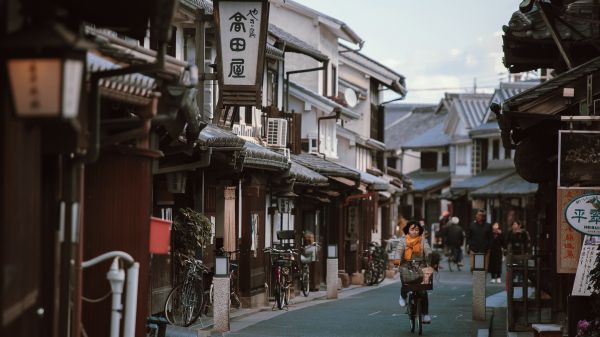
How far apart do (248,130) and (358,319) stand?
8311 mm

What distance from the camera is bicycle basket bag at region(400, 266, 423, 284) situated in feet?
70.1

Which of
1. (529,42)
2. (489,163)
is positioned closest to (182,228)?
(529,42)

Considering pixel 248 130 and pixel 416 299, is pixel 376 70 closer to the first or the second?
pixel 248 130

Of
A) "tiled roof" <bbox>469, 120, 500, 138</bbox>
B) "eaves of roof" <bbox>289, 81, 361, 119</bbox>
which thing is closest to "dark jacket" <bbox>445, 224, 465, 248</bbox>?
"eaves of roof" <bbox>289, 81, 361, 119</bbox>

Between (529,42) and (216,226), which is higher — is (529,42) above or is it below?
above

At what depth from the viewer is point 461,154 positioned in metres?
81.2

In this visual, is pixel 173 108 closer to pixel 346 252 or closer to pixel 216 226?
pixel 216 226

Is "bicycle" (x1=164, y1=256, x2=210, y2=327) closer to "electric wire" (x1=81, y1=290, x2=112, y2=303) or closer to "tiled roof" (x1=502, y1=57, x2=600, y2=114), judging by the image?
"tiled roof" (x1=502, y1=57, x2=600, y2=114)

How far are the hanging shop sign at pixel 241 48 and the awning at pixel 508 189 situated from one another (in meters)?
34.5

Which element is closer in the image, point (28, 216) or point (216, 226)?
point (28, 216)

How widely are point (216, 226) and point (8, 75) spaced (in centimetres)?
1933

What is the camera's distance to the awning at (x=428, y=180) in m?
83.4

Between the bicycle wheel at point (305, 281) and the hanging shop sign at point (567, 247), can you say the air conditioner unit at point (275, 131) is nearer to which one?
the bicycle wheel at point (305, 281)

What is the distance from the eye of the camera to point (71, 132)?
9.24m
